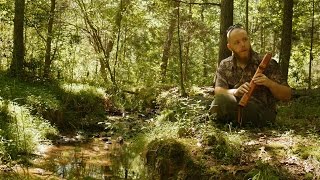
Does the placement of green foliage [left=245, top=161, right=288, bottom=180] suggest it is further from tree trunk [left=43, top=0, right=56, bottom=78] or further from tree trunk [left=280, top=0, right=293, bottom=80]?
tree trunk [left=43, top=0, right=56, bottom=78]

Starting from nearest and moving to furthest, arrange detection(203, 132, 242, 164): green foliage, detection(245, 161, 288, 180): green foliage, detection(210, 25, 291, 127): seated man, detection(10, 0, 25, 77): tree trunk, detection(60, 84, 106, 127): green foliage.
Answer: detection(245, 161, 288, 180): green foliage → detection(203, 132, 242, 164): green foliage → detection(210, 25, 291, 127): seated man → detection(60, 84, 106, 127): green foliage → detection(10, 0, 25, 77): tree trunk

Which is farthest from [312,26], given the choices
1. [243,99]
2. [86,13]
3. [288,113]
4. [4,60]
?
[243,99]

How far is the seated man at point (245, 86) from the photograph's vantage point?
16.9ft

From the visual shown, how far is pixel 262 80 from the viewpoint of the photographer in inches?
196

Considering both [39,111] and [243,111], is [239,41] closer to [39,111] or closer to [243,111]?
[243,111]

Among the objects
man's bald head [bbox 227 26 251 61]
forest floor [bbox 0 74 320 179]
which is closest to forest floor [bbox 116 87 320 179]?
forest floor [bbox 0 74 320 179]

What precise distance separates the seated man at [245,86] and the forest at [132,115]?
17 cm

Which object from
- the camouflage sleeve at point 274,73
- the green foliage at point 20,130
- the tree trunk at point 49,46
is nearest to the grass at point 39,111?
the green foliage at point 20,130

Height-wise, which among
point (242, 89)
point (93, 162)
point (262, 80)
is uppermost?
Result: point (262, 80)

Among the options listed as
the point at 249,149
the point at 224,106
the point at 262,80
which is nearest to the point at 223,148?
the point at 249,149

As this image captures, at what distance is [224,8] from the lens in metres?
9.01

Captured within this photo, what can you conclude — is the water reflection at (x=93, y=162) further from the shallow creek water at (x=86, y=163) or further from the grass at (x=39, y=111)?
the grass at (x=39, y=111)

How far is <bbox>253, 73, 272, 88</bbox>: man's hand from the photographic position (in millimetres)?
4988

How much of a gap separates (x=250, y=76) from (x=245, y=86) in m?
0.43
